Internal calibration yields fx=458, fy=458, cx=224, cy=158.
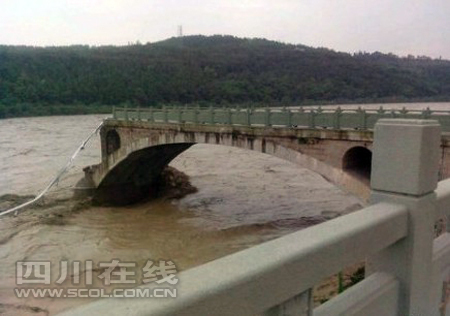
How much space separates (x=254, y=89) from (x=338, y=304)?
209 ft

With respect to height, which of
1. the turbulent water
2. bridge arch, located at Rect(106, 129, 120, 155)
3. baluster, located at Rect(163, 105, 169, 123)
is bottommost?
the turbulent water

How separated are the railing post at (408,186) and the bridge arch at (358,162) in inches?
481

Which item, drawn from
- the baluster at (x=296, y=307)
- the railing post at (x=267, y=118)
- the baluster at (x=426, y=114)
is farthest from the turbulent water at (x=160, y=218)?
the baluster at (x=296, y=307)

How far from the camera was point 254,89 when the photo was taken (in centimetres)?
6481

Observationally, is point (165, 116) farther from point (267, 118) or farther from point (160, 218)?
point (267, 118)

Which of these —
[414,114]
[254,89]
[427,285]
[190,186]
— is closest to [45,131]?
[190,186]

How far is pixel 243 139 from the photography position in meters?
18.3

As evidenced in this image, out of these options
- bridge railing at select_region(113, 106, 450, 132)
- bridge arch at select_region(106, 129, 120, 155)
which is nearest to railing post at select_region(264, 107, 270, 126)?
bridge railing at select_region(113, 106, 450, 132)

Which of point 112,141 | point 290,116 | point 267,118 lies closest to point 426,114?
point 290,116

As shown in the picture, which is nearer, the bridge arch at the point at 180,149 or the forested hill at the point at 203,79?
the bridge arch at the point at 180,149

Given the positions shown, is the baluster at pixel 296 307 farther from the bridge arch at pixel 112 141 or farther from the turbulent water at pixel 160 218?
the bridge arch at pixel 112 141

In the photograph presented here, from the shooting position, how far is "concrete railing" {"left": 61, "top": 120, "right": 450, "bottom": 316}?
1.45 metres

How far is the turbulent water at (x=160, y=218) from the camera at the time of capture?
54.2 feet

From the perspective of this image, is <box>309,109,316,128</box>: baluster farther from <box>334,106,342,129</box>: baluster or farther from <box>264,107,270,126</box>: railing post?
<box>264,107,270,126</box>: railing post
